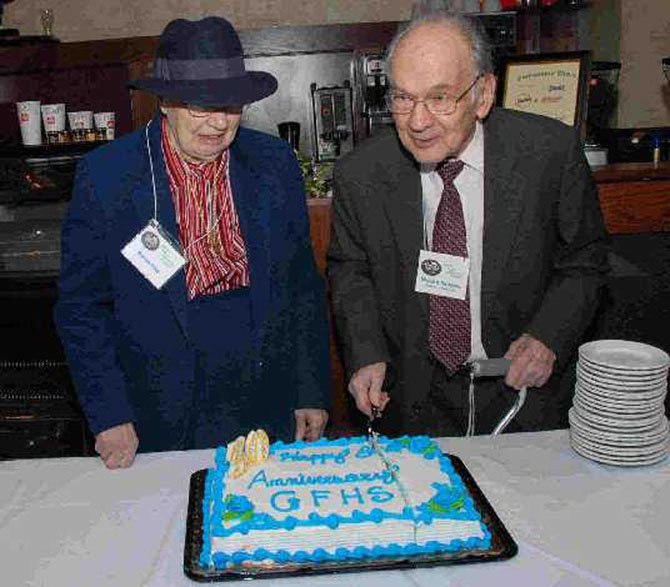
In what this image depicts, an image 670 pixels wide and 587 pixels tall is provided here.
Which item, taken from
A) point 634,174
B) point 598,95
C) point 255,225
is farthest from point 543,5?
point 255,225

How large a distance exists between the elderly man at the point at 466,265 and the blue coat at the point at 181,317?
137 mm

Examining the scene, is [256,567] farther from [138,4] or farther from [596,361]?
[138,4]

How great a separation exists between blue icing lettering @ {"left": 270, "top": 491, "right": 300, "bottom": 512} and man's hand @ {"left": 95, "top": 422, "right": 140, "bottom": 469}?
1.31 feet

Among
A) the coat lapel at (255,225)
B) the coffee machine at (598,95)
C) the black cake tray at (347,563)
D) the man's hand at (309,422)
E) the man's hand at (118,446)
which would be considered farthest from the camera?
the coffee machine at (598,95)

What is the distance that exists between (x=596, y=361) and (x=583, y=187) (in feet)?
1.94

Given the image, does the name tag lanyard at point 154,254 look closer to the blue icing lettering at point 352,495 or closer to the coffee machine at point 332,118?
the blue icing lettering at point 352,495

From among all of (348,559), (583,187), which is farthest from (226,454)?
(583,187)

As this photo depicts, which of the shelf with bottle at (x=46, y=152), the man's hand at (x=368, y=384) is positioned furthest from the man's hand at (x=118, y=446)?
the shelf with bottle at (x=46, y=152)

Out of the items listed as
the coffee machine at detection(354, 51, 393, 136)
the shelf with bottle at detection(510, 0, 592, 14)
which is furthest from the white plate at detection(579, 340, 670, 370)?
the shelf with bottle at detection(510, 0, 592, 14)

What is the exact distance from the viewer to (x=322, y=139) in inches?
156

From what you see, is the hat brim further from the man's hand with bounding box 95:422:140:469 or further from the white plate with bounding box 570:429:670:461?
the white plate with bounding box 570:429:670:461

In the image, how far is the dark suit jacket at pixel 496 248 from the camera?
6.16ft

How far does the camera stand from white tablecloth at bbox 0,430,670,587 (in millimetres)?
1200

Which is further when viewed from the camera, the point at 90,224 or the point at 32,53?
the point at 32,53
